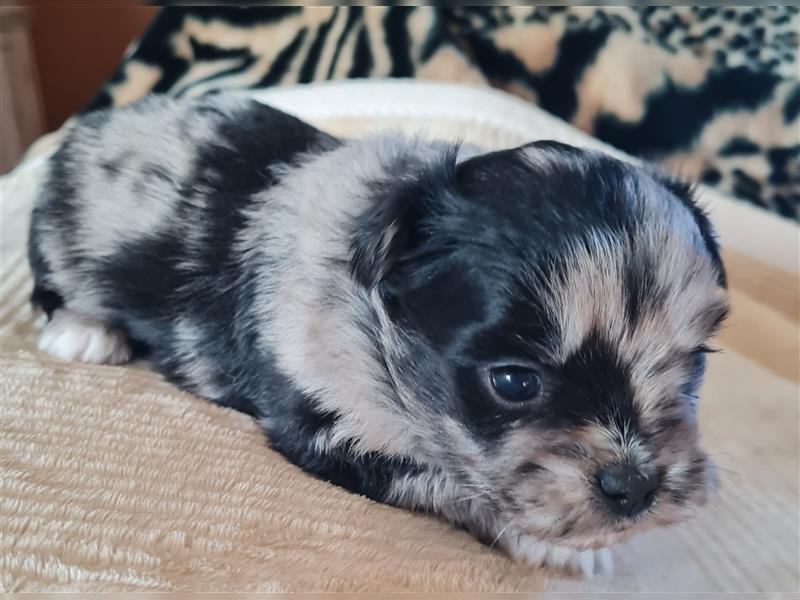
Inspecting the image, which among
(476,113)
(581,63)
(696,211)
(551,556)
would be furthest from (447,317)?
(581,63)

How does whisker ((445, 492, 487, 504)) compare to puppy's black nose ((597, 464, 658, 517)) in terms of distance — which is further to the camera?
whisker ((445, 492, 487, 504))

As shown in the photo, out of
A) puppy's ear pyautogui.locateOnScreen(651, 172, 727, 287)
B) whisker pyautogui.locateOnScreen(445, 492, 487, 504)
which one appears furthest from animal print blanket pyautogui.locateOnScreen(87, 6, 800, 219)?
whisker pyautogui.locateOnScreen(445, 492, 487, 504)

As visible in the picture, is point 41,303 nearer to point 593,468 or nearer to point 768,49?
point 593,468

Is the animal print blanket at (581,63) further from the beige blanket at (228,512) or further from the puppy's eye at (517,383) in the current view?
the puppy's eye at (517,383)

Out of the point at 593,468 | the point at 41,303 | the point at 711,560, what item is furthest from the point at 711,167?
the point at 41,303

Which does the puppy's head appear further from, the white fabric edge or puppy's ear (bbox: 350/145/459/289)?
the white fabric edge

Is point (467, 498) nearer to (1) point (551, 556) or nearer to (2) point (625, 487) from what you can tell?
(1) point (551, 556)

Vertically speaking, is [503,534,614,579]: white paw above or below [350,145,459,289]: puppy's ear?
below

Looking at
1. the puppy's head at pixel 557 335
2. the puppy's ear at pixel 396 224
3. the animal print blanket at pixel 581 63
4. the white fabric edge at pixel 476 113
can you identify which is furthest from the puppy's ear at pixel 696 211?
the animal print blanket at pixel 581 63
